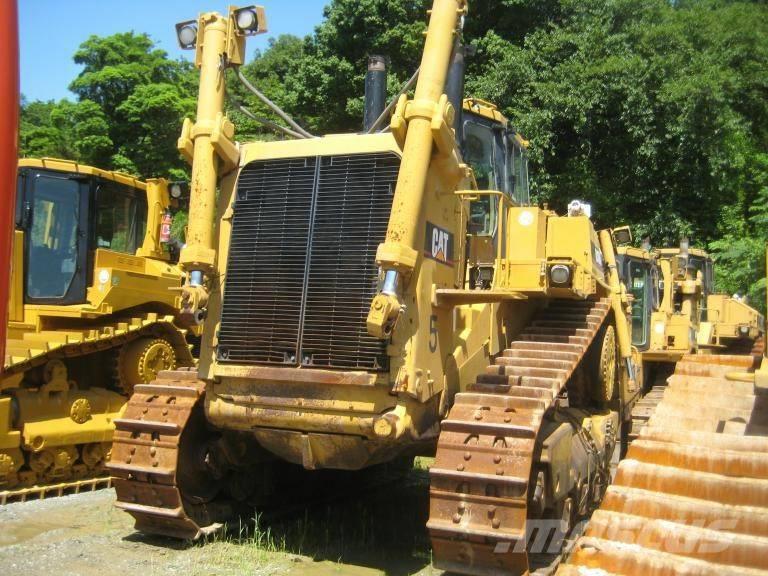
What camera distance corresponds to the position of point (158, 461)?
5.90m

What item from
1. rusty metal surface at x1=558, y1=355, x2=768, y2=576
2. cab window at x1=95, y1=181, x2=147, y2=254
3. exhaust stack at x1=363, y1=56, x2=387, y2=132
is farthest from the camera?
cab window at x1=95, y1=181, x2=147, y2=254

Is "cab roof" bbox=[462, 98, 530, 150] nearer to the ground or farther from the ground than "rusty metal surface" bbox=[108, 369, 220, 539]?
farther from the ground

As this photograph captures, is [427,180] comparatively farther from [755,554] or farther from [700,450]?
[755,554]

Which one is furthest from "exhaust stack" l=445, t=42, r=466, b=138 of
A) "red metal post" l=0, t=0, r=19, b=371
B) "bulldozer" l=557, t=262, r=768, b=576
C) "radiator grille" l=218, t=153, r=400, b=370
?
"red metal post" l=0, t=0, r=19, b=371

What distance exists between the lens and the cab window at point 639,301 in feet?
48.0

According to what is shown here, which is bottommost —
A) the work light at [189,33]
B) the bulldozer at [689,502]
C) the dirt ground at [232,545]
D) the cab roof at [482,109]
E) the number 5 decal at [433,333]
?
the dirt ground at [232,545]

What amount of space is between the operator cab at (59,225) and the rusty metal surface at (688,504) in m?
7.71

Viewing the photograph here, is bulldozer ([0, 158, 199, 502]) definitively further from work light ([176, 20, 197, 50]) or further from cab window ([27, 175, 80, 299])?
work light ([176, 20, 197, 50])

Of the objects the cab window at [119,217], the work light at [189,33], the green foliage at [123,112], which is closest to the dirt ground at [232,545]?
the cab window at [119,217]

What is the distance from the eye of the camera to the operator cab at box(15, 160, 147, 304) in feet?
31.0

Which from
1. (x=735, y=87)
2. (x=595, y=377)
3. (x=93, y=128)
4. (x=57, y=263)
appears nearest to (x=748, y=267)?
(x=735, y=87)

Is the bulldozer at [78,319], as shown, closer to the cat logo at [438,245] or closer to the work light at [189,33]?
the work light at [189,33]

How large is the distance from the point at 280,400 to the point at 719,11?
21.7 m

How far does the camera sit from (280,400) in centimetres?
542
